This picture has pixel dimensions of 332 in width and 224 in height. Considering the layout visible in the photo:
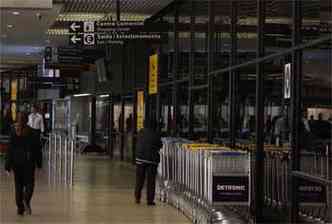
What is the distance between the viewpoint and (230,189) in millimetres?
11102

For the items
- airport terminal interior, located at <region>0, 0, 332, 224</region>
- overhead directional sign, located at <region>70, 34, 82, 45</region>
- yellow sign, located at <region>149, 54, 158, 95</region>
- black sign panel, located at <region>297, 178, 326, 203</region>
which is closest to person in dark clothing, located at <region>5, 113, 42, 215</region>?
airport terminal interior, located at <region>0, 0, 332, 224</region>

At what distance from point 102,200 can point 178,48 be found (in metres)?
5.89

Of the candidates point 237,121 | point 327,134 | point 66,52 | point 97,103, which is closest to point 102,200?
point 237,121

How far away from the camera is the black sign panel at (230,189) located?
36.3ft

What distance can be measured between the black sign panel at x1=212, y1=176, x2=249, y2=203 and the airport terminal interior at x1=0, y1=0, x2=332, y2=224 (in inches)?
0.7

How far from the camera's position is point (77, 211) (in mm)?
13961

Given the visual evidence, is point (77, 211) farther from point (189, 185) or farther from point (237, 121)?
point (237, 121)

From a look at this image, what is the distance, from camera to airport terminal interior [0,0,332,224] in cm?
1077

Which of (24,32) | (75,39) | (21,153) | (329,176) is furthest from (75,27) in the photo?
(329,176)

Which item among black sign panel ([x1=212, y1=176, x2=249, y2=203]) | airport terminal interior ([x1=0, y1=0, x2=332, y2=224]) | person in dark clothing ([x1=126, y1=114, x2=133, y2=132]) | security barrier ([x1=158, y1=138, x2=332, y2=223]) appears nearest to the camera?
security barrier ([x1=158, y1=138, x2=332, y2=223])

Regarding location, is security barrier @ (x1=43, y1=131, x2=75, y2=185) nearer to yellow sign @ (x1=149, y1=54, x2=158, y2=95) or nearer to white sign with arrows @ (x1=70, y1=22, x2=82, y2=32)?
white sign with arrows @ (x1=70, y1=22, x2=82, y2=32)

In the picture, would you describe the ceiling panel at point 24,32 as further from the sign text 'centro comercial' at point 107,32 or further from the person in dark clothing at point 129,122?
the person in dark clothing at point 129,122

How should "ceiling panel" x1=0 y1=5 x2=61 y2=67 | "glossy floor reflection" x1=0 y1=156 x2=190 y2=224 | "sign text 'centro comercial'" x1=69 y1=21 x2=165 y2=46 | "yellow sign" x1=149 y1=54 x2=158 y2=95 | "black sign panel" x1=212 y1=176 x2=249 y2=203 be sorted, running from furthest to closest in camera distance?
"yellow sign" x1=149 y1=54 x2=158 y2=95 → "ceiling panel" x1=0 y1=5 x2=61 y2=67 → "sign text 'centro comercial'" x1=69 y1=21 x2=165 y2=46 → "glossy floor reflection" x1=0 y1=156 x2=190 y2=224 → "black sign panel" x1=212 y1=176 x2=249 y2=203

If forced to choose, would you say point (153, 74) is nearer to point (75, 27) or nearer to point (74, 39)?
point (74, 39)
